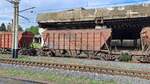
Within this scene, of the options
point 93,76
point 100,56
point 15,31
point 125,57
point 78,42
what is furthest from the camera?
point 78,42

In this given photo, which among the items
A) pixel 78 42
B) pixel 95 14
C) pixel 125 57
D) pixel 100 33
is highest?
pixel 95 14

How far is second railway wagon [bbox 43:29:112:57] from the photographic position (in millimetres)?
36469

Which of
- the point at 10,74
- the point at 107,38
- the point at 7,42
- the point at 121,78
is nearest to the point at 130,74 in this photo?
the point at 121,78

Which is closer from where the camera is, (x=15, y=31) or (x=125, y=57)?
(x=125, y=57)

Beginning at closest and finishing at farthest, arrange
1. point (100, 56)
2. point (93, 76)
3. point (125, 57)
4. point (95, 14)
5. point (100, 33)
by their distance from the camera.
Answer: point (93, 76) → point (125, 57) → point (100, 56) → point (100, 33) → point (95, 14)

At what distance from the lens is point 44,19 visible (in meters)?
50.6

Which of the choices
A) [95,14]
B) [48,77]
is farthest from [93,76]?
[95,14]

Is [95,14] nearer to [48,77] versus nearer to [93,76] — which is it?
[48,77]

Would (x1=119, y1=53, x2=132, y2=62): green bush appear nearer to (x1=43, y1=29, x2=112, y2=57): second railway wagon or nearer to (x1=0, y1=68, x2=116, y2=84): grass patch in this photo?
(x1=43, y1=29, x2=112, y2=57): second railway wagon

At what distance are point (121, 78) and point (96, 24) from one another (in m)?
25.6

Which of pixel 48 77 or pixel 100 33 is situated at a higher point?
pixel 100 33

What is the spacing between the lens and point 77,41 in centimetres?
3894

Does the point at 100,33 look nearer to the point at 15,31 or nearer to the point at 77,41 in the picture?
the point at 77,41

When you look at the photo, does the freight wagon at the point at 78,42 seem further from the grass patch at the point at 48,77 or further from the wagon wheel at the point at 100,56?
the grass patch at the point at 48,77
